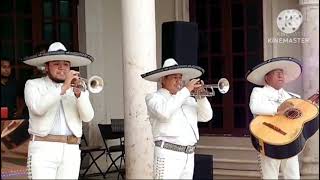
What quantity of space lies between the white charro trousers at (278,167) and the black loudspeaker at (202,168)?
53.4 inches

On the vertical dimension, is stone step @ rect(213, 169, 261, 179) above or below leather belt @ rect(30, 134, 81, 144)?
below

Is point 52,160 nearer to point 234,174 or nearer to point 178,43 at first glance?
point 178,43

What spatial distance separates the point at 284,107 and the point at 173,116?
1.18 meters

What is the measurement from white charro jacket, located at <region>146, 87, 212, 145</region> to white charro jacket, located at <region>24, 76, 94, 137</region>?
568 mm

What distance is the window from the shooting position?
31.9 feet

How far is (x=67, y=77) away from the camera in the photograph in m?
4.93

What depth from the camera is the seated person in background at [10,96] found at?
713 cm

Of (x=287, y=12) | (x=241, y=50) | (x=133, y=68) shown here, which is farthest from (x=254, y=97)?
(x=241, y=50)

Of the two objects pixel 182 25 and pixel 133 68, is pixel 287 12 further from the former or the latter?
pixel 133 68

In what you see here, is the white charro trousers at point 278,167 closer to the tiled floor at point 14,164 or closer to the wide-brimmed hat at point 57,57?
the wide-brimmed hat at point 57,57

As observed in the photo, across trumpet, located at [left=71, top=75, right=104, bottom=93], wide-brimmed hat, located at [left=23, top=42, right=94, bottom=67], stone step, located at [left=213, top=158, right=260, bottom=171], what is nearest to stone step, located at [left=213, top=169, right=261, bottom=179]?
stone step, located at [left=213, top=158, right=260, bottom=171]

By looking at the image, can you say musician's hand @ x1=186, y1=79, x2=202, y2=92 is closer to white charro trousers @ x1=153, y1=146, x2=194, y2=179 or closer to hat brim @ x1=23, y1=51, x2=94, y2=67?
white charro trousers @ x1=153, y1=146, x2=194, y2=179

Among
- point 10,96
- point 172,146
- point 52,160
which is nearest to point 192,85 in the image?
point 172,146

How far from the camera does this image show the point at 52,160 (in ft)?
16.3
